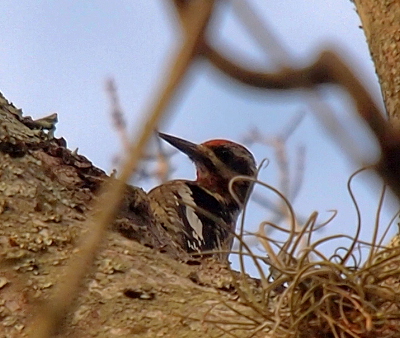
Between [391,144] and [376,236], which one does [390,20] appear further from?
[391,144]

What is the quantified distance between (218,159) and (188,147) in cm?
17

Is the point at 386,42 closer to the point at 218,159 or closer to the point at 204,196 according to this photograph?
the point at 204,196

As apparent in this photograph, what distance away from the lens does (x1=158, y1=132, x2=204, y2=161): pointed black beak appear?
4242 mm

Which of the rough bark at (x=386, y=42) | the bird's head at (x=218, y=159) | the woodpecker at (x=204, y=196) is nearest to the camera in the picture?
the rough bark at (x=386, y=42)

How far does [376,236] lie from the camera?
4.92 feet

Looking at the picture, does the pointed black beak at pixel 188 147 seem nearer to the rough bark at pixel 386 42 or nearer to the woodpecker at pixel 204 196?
the woodpecker at pixel 204 196

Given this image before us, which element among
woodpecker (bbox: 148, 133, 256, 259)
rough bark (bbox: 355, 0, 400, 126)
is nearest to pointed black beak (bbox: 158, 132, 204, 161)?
woodpecker (bbox: 148, 133, 256, 259)

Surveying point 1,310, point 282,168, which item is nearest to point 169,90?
point 1,310

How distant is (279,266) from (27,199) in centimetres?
65

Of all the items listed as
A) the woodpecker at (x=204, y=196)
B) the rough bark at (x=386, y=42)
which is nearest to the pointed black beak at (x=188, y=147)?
the woodpecker at (x=204, y=196)

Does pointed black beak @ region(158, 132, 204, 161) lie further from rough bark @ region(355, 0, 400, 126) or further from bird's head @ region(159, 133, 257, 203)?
rough bark @ region(355, 0, 400, 126)

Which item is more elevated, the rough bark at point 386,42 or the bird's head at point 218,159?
the bird's head at point 218,159

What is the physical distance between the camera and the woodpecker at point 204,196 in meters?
3.15

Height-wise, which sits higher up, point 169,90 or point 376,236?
point 376,236
